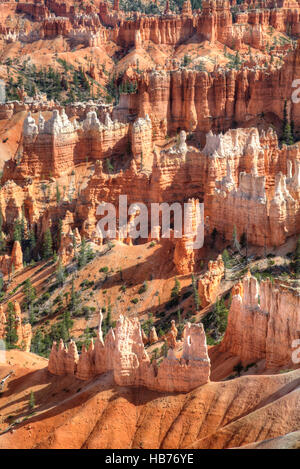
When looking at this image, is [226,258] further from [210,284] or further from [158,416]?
[158,416]

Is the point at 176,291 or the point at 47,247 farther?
the point at 47,247

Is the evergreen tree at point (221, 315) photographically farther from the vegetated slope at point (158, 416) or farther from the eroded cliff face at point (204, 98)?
the eroded cliff face at point (204, 98)

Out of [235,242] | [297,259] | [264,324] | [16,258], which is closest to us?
[264,324]

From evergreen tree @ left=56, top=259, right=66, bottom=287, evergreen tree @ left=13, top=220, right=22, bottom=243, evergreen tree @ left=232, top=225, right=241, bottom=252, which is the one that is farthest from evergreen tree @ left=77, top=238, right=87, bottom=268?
evergreen tree @ left=232, top=225, right=241, bottom=252

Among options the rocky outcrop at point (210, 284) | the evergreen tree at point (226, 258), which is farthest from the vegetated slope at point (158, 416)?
the evergreen tree at point (226, 258)

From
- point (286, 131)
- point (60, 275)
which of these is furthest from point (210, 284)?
point (286, 131)

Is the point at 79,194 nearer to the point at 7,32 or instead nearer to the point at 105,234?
the point at 105,234
